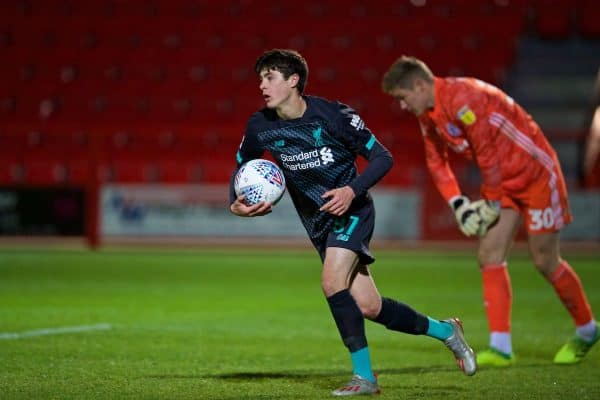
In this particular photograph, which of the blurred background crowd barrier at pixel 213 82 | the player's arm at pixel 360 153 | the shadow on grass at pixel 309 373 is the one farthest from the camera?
the blurred background crowd barrier at pixel 213 82

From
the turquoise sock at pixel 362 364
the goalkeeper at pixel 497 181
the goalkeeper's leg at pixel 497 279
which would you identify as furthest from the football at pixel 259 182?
the goalkeeper's leg at pixel 497 279

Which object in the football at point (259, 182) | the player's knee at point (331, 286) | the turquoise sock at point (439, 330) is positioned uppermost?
the football at point (259, 182)

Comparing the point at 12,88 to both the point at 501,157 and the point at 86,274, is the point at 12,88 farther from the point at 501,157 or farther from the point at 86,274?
the point at 501,157

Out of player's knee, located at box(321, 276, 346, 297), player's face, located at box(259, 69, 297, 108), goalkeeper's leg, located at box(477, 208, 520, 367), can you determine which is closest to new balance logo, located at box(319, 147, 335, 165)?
player's face, located at box(259, 69, 297, 108)

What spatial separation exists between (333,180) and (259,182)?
46 centimetres

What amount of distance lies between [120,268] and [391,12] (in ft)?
37.6

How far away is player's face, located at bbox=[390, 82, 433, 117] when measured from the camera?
642 centimetres

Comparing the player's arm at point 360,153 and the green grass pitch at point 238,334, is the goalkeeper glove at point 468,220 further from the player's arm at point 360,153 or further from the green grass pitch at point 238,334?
the player's arm at point 360,153

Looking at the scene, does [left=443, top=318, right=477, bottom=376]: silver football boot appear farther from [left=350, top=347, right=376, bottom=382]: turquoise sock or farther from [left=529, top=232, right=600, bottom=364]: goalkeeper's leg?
[left=529, top=232, right=600, bottom=364]: goalkeeper's leg

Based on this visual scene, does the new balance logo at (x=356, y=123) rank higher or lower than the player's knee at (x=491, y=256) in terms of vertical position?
higher

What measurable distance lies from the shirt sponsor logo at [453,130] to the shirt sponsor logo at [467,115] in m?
0.11

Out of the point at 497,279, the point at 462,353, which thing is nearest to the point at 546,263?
the point at 497,279

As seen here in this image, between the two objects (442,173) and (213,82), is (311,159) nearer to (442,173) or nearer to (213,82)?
(442,173)

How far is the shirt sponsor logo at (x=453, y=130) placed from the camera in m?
6.62
